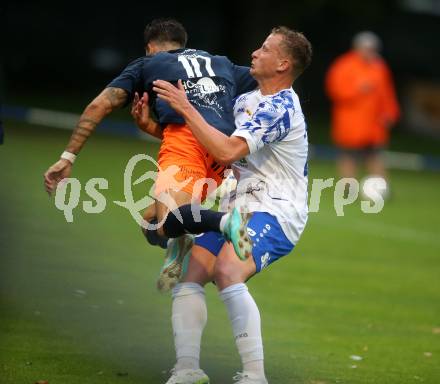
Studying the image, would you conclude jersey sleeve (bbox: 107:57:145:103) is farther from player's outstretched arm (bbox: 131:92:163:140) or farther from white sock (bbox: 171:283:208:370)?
white sock (bbox: 171:283:208:370)

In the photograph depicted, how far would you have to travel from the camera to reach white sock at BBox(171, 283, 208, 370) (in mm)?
7059

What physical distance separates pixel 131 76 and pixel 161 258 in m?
5.23

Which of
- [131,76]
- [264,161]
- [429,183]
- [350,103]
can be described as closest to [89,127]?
[131,76]

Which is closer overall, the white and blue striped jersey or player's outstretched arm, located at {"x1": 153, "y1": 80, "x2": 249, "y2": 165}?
player's outstretched arm, located at {"x1": 153, "y1": 80, "x2": 249, "y2": 165}

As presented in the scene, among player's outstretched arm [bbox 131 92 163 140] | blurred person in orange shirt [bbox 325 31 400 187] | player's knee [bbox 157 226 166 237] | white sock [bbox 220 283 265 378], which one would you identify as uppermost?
blurred person in orange shirt [bbox 325 31 400 187]

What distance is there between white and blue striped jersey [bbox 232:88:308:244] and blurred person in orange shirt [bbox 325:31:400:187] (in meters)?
12.2

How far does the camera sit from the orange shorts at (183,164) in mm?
7410

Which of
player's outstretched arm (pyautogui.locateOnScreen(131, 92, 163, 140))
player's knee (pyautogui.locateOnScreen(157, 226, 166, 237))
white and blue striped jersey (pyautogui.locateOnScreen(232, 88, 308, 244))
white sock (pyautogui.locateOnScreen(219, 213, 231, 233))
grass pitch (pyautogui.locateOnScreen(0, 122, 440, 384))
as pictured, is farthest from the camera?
grass pitch (pyautogui.locateOnScreen(0, 122, 440, 384))

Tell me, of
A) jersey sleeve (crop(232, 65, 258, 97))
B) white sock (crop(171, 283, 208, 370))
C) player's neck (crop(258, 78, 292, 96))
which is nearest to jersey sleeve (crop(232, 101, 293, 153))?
player's neck (crop(258, 78, 292, 96))

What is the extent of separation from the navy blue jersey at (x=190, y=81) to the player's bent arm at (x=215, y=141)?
20.3 inches

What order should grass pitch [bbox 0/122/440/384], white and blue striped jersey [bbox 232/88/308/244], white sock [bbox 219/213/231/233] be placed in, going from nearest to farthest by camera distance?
1. white sock [bbox 219/213/231/233]
2. white and blue striped jersey [bbox 232/88/308/244]
3. grass pitch [bbox 0/122/440/384]

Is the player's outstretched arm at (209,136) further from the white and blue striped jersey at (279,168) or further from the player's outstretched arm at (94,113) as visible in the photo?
the player's outstretched arm at (94,113)

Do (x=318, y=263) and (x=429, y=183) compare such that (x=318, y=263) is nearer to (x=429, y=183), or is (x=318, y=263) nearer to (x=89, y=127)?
(x=89, y=127)

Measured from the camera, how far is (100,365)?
782 cm
